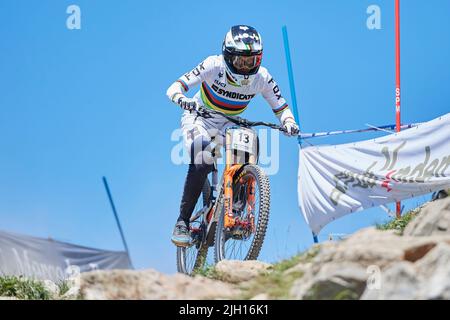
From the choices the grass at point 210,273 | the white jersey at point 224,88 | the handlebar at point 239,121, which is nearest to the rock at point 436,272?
the grass at point 210,273

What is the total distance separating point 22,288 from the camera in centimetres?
819

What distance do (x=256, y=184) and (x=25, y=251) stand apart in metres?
4.44

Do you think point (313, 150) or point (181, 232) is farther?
point (313, 150)

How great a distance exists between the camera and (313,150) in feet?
38.3

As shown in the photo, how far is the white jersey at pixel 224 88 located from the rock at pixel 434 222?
3.57 meters

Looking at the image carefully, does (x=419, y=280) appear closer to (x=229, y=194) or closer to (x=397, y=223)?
(x=229, y=194)

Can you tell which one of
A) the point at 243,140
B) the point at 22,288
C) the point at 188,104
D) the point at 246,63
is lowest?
the point at 22,288

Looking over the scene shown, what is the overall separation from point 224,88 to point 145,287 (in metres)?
4.37

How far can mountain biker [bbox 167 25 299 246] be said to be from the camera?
9016 mm

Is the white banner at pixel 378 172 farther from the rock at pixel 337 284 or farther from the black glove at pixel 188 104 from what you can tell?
the rock at pixel 337 284

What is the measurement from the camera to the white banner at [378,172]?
10.2 metres

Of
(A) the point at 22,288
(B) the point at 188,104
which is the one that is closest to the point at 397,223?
(B) the point at 188,104

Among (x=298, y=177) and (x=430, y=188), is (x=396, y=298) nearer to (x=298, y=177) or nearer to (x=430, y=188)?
(x=430, y=188)
